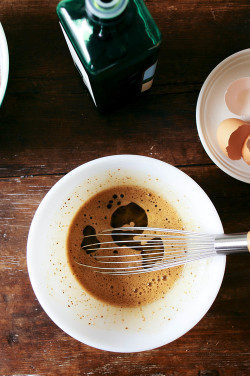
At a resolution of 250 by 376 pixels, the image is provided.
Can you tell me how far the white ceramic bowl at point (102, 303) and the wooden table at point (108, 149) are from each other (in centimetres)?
6

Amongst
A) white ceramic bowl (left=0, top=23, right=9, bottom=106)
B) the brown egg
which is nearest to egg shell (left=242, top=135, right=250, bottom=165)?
Answer: the brown egg

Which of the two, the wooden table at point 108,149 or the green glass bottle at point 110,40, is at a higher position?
the green glass bottle at point 110,40

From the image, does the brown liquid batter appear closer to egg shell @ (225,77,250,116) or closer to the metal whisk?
the metal whisk

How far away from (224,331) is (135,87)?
18.8 inches

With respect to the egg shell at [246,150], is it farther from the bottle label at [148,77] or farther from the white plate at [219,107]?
the bottle label at [148,77]

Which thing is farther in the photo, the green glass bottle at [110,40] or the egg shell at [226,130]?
the egg shell at [226,130]

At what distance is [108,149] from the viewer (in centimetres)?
71

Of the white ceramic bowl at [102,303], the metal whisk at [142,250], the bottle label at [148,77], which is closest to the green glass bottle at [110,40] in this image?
the bottle label at [148,77]

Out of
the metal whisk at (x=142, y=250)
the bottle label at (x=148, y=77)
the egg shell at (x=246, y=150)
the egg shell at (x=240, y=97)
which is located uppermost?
the bottle label at (x=148, y=77)

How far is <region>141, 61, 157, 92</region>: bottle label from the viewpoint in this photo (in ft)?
1.96

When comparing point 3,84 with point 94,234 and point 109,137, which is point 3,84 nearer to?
point 109,137

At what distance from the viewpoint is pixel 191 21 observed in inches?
27.7

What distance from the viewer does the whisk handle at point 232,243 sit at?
57cm

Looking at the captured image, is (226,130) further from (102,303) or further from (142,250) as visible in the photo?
(102,303)
